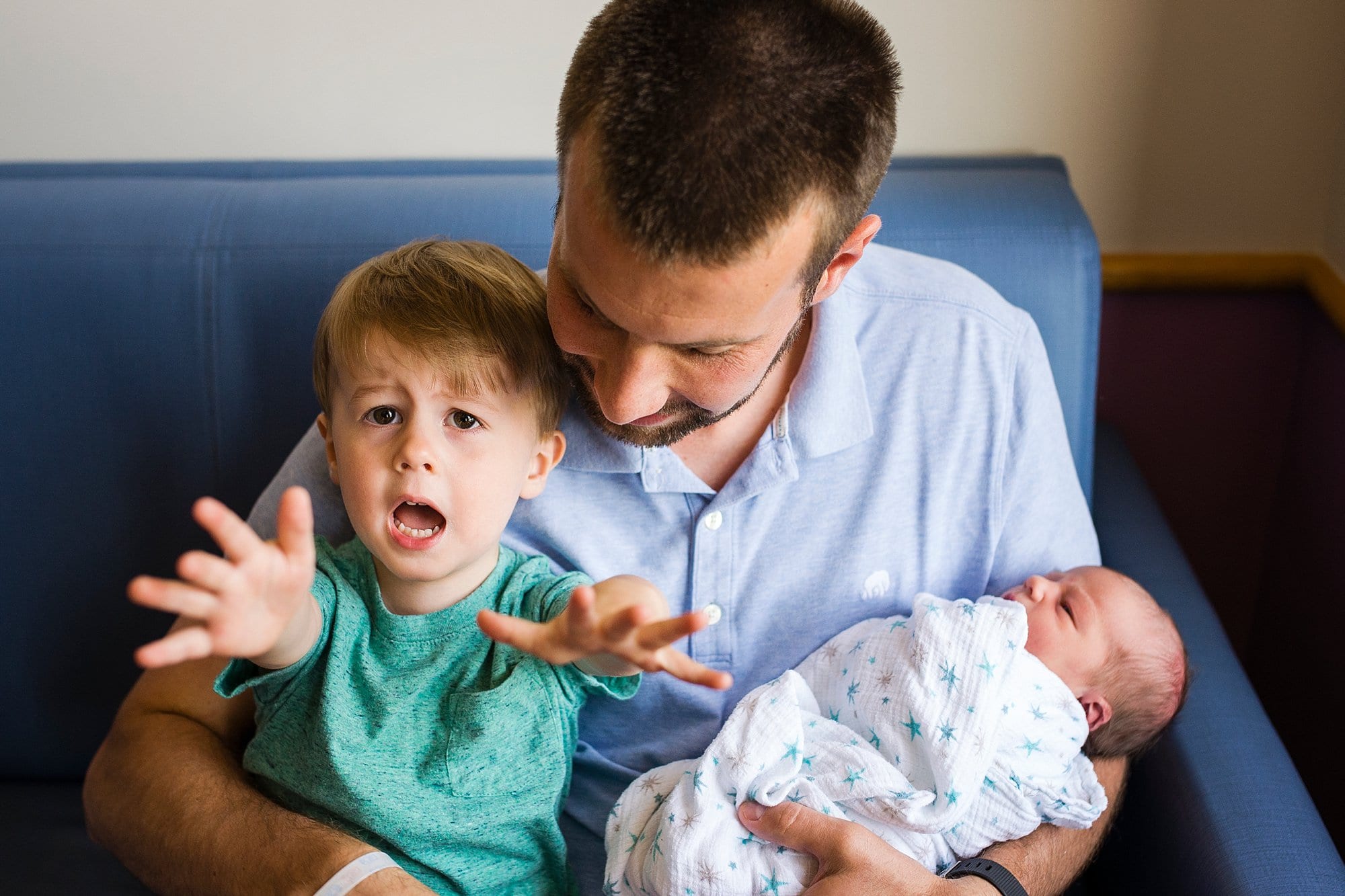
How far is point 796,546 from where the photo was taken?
4.53 ft

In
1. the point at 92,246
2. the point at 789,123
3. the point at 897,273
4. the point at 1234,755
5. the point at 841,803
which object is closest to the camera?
the point at 789,123

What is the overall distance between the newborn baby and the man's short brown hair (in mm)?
509

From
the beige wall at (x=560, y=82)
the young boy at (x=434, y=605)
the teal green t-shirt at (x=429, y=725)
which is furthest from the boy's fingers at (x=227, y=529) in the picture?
the beige wall at (x=560, y=82)

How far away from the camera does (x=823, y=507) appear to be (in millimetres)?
1387

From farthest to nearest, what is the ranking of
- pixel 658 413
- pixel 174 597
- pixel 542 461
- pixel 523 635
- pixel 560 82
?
pixel 560 82
pixel 542 461
pixel 658 413
pixel 523 635
pixel 174 597

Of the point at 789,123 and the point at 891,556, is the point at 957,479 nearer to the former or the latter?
the point at 891,556

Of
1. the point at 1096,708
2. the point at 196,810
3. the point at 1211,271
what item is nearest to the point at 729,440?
the point at 1096,708

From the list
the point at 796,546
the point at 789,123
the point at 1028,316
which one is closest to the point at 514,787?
the point at 796,546

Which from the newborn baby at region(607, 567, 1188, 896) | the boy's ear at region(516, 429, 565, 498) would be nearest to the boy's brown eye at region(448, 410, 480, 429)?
the boy's ear at region(516, 429, 565, 498)

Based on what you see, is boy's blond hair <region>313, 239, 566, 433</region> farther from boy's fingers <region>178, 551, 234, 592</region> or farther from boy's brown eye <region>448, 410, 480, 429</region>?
boy's fingers <region>178, 551, 234, 592</region>

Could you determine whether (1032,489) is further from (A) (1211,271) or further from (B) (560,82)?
(B) (560,82)

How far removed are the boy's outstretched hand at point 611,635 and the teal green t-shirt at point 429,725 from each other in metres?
0.25

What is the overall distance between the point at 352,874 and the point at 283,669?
0.23 meters

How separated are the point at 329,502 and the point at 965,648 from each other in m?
0.79
